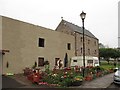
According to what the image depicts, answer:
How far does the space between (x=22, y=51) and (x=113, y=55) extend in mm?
58847

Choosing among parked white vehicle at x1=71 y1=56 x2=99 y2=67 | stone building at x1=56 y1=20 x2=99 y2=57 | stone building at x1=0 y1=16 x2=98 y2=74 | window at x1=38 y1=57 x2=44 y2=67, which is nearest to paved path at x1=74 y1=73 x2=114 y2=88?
stone building at x1=0 y1=16 x2=98 y2=74

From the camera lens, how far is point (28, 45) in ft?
93.9

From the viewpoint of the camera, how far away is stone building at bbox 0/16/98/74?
82.5ft

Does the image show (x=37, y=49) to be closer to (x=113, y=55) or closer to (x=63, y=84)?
(x=63, y=84)

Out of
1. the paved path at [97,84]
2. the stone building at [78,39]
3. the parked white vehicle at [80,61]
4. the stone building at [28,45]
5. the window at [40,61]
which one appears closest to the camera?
the paved path at [97,84]

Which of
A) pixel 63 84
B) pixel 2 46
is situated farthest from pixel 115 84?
pixel 2 46

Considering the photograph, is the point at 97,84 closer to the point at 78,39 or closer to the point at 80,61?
the point at 80,61

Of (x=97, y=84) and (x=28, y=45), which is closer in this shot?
(x=97, y=84)

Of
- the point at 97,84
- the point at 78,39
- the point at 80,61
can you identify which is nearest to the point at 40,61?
the point at 80,61

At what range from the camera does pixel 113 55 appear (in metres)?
82.2

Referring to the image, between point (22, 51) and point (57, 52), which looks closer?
point (22, 51)

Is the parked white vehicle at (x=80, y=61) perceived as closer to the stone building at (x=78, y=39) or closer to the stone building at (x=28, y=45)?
the stone building at (x=28, y=45)

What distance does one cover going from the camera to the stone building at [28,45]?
2516 centimetres

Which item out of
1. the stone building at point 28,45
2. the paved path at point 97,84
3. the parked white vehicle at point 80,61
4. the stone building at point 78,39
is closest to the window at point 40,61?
the stone building at point 28,45
